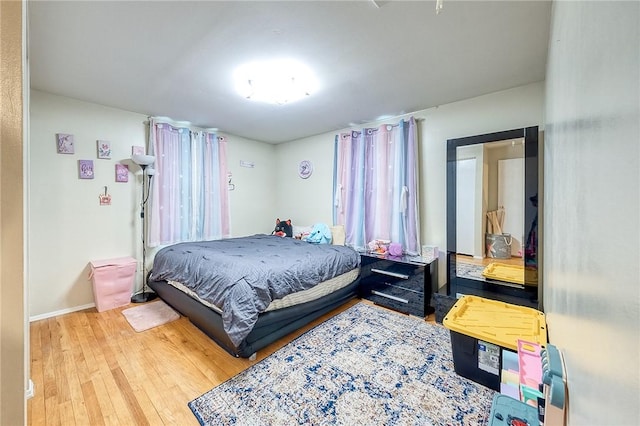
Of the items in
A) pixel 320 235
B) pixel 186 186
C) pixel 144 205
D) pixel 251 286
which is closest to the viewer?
pixel 251 286

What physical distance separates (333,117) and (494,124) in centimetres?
186

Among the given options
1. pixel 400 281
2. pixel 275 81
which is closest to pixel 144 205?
pixel 275 81

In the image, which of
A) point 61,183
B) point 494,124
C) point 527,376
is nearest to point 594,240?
point 527,376

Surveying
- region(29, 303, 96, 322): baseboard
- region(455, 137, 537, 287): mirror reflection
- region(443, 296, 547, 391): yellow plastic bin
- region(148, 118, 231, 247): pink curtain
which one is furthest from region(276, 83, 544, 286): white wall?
region(29, 303, 96, 322): baseboard

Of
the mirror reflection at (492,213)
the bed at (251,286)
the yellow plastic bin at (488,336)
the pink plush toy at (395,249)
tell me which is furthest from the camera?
the pink plush toy at (395,249)

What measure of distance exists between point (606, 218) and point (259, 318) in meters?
2.05

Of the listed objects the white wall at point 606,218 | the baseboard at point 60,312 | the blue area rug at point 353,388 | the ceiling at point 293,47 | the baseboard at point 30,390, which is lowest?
the blue area rug at point 353,388

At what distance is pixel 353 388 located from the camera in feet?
5.59

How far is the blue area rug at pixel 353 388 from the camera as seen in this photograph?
4.87ft

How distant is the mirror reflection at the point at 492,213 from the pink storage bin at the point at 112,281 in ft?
12.7

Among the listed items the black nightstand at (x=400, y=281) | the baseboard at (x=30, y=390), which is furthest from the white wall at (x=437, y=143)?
the baseboard at (x=30, y=390)

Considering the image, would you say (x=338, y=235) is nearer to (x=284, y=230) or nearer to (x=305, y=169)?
(x=284, y=230)

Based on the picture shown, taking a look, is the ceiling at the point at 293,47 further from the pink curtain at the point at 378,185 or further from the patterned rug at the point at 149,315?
the patterned rug at the point at 149,315

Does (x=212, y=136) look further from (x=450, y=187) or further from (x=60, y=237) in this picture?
(x=450, y=187)
